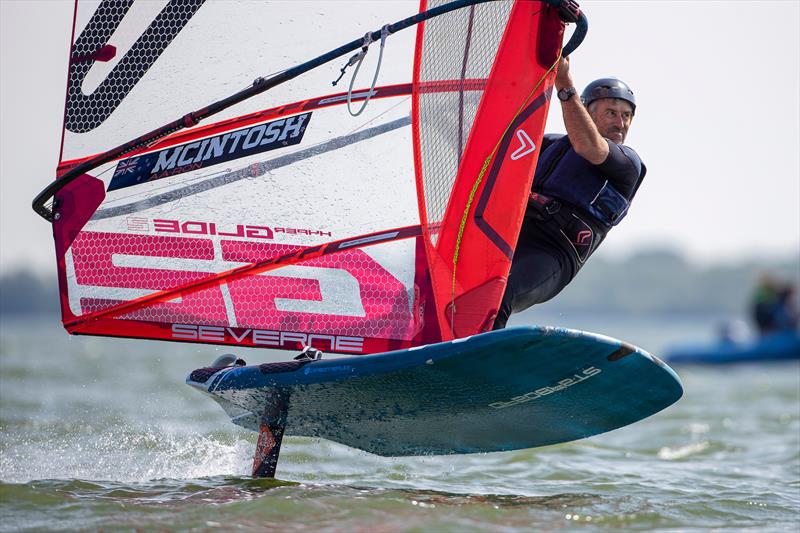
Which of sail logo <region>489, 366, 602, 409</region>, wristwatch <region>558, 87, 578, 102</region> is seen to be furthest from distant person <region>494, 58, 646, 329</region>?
sail logo <region>489, 366, 602, 409</region>

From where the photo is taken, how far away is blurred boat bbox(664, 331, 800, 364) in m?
17.7

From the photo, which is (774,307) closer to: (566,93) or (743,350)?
(743,350)

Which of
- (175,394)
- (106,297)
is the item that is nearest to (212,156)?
(106,297)

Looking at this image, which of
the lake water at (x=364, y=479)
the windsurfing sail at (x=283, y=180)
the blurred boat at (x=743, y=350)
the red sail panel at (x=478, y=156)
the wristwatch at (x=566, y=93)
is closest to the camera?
the lake water at (x=364, y=479)

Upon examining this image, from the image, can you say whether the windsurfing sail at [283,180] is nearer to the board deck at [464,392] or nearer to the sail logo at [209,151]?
the sail logo at [209,151]

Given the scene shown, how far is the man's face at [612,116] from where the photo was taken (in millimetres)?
4457

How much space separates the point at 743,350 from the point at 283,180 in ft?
50.5

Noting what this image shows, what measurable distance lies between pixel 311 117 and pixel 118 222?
1003 millimetres

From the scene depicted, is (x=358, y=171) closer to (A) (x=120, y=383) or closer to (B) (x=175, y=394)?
(B) (x=175, y=394)

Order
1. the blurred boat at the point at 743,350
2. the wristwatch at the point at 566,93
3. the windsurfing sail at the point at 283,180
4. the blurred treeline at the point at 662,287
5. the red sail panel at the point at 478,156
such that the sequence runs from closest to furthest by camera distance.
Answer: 1. the wristwatch at the point at 566,93
2. the red sail panel at the point at 478,156
3. the windsurfing sail at the point at 283,180
4. the blurred boat at the point at 743,350
5. the blurred treeline at the point at 662,287

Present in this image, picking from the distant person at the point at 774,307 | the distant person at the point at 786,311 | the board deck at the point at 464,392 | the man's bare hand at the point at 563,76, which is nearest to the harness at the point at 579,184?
the man's bare hand at the point at 563,76

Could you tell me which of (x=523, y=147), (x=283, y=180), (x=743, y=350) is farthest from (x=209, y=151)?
(x=743, y=350)

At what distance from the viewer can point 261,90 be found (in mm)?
4098

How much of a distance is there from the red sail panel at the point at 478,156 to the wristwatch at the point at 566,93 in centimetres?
10
